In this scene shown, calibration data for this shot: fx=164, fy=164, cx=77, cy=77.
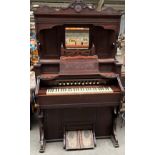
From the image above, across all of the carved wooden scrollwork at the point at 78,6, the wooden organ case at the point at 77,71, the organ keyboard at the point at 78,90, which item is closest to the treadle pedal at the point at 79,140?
the wooden organ case at the point at 77,71

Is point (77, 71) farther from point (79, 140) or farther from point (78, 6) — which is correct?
point (79, 140)

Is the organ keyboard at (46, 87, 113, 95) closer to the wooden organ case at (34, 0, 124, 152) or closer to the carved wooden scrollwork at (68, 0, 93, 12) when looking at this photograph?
the wooden organ case at (34, 0, 124, 152)

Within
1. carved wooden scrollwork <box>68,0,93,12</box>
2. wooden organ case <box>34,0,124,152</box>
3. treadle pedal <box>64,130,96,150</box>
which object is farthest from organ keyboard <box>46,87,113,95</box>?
carved wooden scrollwork <box>68,0,93,12</box>

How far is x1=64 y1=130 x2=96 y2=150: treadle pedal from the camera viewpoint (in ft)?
6.73

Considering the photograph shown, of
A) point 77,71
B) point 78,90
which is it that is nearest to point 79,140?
point 78,90

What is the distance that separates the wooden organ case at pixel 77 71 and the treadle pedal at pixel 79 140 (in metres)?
0.06

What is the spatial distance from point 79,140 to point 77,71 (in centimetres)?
89

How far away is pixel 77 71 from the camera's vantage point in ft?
6.34

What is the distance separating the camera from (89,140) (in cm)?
211

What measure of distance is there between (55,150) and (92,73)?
3.48 ft

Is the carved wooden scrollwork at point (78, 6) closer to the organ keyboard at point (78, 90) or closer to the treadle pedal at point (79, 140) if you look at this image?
the organ keyboard at point (78, 90)

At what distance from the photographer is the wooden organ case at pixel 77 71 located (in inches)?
72.0

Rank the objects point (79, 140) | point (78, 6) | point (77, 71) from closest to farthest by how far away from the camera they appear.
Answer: point (78, 6), point (77, 71), point (79, 140)

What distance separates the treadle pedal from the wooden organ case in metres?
0.06
